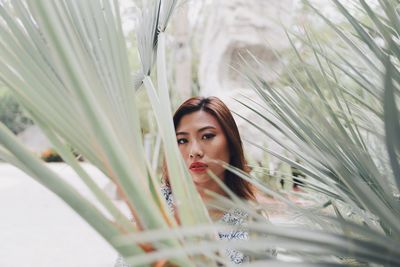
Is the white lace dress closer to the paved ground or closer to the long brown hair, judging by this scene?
the long brown hair

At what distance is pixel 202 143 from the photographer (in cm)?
96

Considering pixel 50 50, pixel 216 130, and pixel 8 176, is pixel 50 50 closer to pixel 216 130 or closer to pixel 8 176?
pixel 216 130

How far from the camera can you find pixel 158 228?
289 mm

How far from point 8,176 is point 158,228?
7.93 meters

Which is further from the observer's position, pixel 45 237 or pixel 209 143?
pixel 45 237

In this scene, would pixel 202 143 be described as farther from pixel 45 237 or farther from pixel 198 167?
pixel 45 237

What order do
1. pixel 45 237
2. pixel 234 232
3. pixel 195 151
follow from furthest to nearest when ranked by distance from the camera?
pixel 45 237
pixel 195 151
pixel 234 232

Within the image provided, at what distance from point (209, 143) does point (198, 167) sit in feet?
0.29

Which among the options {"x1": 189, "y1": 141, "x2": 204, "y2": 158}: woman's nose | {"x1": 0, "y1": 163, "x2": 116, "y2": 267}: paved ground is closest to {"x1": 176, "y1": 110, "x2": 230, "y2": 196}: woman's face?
{"x1": 189, "y1": 141, "x2": 204, "y2": 158}: woman's nose

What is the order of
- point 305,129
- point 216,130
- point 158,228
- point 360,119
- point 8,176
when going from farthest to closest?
1. point 8,176
2. point 216,130
3. point 360,119
4. point 305,129
5. point 158,228

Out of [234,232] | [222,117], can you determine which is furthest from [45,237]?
[234,232]

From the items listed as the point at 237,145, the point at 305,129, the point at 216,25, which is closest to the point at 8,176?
the point at 216,25

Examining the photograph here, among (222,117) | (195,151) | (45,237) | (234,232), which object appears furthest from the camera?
(45,237)

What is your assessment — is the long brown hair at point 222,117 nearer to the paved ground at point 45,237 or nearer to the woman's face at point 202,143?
the woman's face at point 202,143
